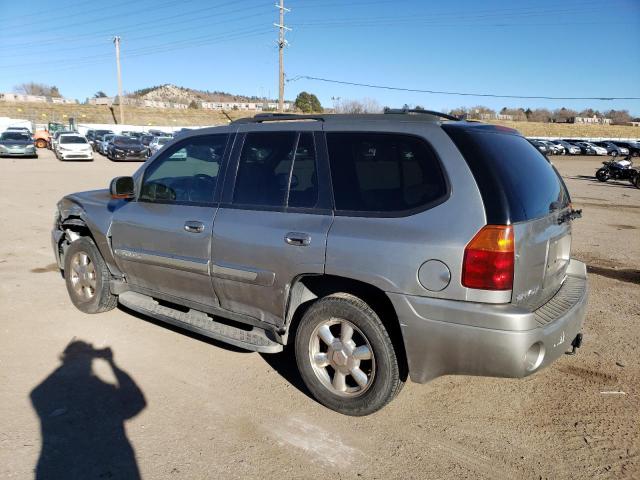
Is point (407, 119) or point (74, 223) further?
point (74, 223)

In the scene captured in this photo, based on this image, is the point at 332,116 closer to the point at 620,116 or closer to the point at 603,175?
the point at 603,175

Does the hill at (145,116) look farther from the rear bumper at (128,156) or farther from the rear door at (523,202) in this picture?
the rear door at (523,202)

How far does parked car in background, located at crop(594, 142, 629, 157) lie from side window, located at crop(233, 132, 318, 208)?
2061 inches

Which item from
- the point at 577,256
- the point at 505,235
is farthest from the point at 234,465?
the point at 577,256

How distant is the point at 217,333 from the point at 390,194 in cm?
166

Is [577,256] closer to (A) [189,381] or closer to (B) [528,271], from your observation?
(B) [528,271]

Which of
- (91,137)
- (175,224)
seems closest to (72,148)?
(91,137)

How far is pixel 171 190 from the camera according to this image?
13.8 ft

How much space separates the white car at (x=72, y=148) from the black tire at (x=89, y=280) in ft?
79.6

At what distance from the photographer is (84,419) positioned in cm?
314

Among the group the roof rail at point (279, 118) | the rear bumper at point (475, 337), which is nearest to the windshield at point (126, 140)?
the roof rail at point (279, 118)

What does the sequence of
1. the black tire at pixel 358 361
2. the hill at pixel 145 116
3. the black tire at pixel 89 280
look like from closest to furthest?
the black tire at pixel 358 361
the black tire at pixel 89 280
the hill at pixel 145 116

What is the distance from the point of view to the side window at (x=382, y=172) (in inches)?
115

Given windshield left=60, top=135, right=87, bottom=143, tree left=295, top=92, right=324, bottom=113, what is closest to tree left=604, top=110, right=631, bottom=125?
tree left=295, top=92, right=324, bottom=113
